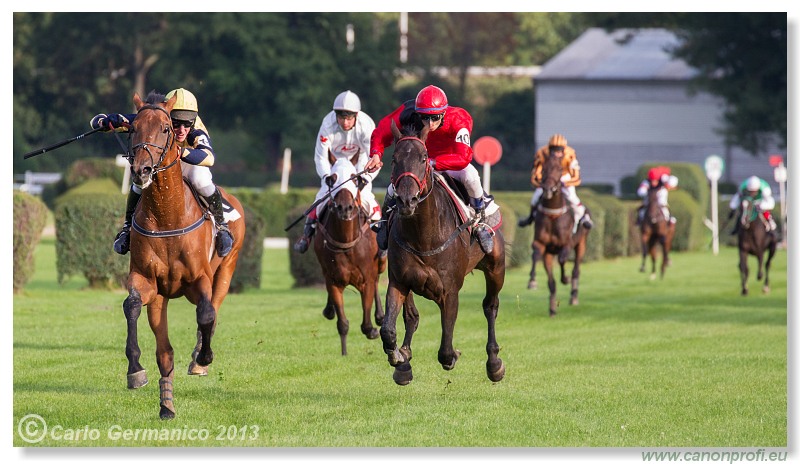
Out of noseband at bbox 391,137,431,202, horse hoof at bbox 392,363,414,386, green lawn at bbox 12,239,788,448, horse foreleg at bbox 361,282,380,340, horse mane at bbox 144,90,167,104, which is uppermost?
horse mane at bbox 144,90,167,104

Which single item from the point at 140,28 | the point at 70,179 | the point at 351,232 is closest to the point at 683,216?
the point at 70,179

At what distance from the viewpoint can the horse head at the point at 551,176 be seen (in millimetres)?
18469

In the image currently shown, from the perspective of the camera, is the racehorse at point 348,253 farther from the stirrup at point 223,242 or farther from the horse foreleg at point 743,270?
the horse foreleg at point 743,270

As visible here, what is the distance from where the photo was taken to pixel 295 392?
10789 millimetres

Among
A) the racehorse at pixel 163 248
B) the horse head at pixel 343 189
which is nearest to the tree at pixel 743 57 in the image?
the horse head at pixel 343 189

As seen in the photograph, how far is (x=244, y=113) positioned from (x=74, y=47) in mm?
8315

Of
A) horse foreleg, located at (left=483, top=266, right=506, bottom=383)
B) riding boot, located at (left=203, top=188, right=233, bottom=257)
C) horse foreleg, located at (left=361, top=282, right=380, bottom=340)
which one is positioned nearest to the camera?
riding boot, located at (left=203, top=188, right=233, bottom=257)

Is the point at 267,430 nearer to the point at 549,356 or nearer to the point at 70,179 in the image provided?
the point at 549,356

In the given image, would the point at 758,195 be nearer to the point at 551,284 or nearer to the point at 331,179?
the point at 551,284

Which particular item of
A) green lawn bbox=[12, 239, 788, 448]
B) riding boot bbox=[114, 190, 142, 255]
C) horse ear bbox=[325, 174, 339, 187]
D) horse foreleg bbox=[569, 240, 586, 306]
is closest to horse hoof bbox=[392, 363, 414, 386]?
green lawn bbox=[12, 239, 788, 448]

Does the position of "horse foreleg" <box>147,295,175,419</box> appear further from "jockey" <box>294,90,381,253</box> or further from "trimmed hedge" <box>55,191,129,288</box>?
"trimmed hedge" <box>55,191,129,288</box>

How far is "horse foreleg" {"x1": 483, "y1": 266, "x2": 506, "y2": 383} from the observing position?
10570mm

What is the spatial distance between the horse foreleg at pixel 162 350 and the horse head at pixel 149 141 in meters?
1.07

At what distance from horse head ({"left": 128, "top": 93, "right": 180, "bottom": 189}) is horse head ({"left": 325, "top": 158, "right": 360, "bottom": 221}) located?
3194 mm
